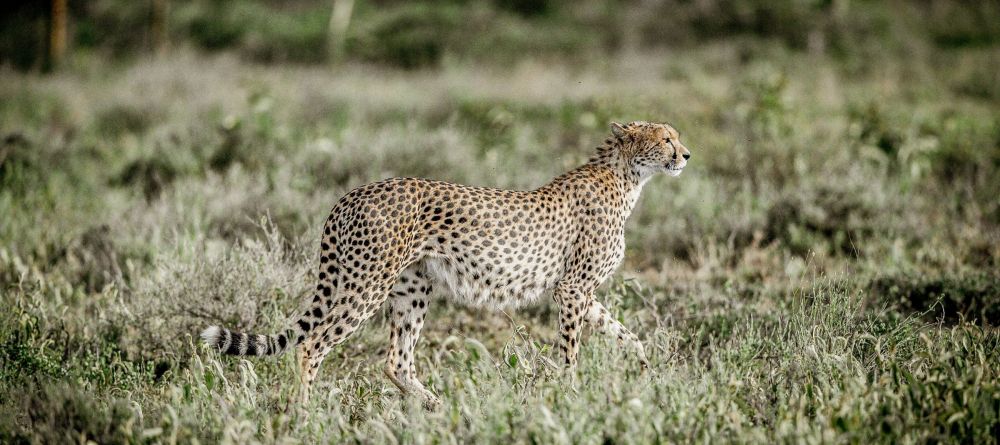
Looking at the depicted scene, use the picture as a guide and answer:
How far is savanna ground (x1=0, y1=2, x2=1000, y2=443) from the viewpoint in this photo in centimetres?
329

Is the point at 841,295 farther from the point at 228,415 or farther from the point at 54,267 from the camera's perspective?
the point at 54,267

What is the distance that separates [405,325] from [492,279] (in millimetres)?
576

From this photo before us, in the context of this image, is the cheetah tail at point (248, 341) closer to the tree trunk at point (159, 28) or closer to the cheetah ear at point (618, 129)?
the cheetah ear at point (618, 129)

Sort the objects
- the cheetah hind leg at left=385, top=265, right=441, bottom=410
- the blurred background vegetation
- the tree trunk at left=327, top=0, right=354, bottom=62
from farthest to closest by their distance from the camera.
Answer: the blurred background vegetation, the tree trunk at left=327, top=0, right=354, bottom=62, the cheetah hind leg at left=385, top=265, right=441, bottom=410

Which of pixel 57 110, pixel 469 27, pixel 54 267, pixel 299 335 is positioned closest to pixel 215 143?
pixel 54 267

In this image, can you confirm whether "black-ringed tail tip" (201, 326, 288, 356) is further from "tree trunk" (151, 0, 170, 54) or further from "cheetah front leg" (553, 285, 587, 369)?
"tree trunk" (151, 0, 170, 54)

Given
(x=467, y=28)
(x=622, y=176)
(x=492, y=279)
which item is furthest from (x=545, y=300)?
(x=467, y=28)

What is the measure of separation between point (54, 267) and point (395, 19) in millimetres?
11308

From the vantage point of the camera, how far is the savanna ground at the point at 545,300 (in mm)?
3295

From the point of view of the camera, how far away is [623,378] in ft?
11.1

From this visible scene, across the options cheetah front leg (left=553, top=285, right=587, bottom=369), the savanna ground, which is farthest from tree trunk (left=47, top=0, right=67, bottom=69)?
cheetah front leg (left=553, top=285, right=587, bottom=369)

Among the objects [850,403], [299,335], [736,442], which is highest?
[850,403]

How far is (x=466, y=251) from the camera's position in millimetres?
4023

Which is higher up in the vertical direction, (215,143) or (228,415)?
(228,415)
